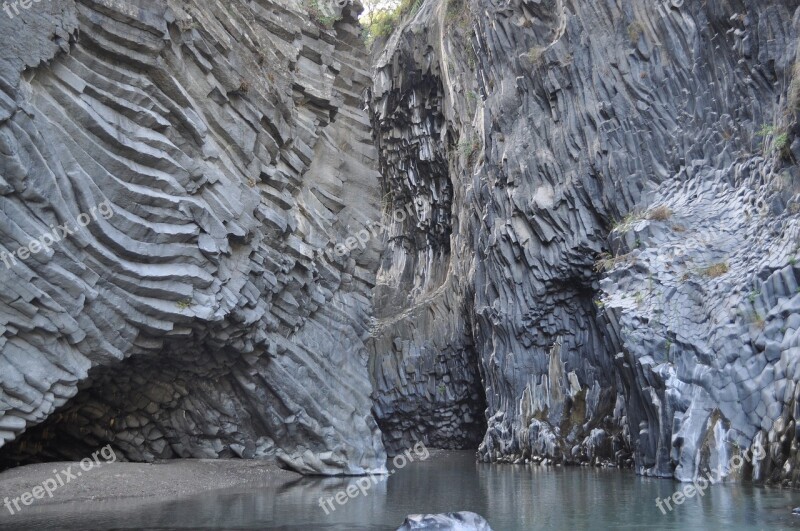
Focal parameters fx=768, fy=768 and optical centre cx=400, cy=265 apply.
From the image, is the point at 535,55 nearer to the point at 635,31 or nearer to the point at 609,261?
the point at 635,31

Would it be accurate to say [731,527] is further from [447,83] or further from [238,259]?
[447,83]

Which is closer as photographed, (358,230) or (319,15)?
(358,230)

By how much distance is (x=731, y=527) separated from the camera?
10.2m

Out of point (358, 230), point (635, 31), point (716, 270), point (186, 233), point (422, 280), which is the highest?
point (635, 31)

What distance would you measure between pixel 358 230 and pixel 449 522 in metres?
18.3

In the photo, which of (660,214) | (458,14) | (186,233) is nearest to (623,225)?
(660,214)

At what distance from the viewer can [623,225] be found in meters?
23.6

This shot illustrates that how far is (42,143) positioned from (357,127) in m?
15.1

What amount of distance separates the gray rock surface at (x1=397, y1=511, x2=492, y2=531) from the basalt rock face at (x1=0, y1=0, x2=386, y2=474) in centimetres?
860

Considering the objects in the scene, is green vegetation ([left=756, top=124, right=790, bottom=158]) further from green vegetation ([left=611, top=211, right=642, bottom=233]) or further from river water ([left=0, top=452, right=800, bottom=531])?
river water ([left=0, top=452, right=800, bottom=531])

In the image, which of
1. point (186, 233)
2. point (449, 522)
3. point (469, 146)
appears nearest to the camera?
point (449, 522)

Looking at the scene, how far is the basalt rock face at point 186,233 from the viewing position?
14.8 m

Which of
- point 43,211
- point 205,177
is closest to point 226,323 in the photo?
point 205,177

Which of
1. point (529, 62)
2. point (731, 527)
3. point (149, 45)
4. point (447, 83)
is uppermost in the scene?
point (447, 83)
